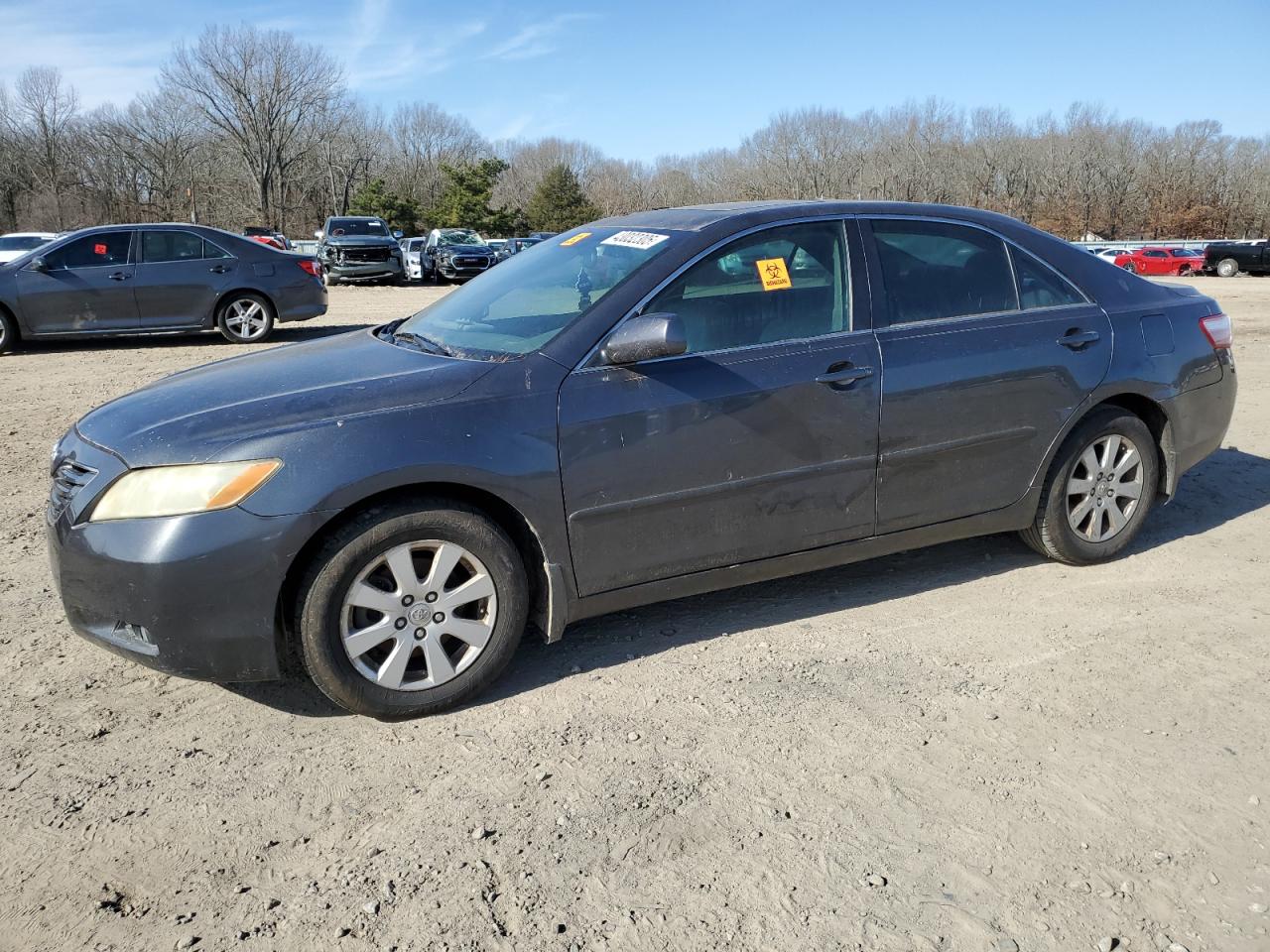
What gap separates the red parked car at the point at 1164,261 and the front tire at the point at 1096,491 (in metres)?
38.6

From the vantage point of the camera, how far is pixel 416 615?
327 centimetres

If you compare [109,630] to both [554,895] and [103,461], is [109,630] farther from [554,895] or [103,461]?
[554,895]

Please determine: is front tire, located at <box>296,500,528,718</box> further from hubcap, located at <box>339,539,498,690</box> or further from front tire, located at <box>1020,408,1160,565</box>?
front tire, located at <box>1020,408,1160,565</box>

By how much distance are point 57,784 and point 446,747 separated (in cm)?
114

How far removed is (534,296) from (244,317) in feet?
34.0

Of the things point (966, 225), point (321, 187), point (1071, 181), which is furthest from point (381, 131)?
point (966, 225)

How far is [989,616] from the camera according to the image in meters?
4.10

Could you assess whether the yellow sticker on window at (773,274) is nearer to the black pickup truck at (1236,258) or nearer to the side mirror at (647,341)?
the side mirror at (647,341)

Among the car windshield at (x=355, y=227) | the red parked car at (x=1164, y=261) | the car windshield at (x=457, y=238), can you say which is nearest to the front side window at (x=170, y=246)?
the car windshield at (x=355, y=227)

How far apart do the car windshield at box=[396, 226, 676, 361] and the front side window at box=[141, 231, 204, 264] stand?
379 inches

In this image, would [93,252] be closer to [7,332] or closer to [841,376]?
[7,332]

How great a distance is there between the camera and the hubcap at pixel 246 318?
1313 cm

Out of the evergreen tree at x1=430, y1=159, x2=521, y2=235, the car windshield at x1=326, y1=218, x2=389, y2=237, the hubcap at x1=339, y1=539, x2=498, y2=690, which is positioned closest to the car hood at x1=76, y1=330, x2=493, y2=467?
the hubcap at x1=339, y1=539, x2=498, y2=690

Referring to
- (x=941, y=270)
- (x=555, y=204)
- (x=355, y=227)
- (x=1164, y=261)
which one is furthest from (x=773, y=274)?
(x=555, y=204)
